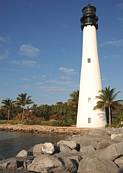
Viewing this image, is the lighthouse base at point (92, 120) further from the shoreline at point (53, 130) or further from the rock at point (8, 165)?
the rock at point (8, 165)

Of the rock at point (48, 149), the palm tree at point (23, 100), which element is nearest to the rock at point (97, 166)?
the rock at point (48, 149)

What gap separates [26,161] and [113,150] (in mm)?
4766

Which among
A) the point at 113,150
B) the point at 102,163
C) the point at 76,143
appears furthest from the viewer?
the point at 76,143

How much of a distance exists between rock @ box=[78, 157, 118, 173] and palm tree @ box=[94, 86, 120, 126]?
1053 inches

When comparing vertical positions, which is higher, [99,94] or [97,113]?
[99,94]

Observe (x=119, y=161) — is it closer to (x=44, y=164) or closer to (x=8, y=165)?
(x=44, y=164)

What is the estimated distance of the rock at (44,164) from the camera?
605 inches

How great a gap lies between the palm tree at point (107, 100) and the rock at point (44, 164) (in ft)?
85.8

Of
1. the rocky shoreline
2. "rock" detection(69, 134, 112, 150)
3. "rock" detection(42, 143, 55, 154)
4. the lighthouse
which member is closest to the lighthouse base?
the lighthouse

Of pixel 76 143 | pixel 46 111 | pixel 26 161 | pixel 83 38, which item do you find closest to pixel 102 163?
pixel 26 161

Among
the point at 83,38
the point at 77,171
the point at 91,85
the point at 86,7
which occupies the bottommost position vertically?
the point at 77,171

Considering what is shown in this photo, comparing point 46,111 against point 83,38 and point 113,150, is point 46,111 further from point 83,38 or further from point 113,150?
point 113,150

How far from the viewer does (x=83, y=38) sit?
43.6 metres

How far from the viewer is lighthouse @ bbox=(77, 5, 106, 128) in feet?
136
